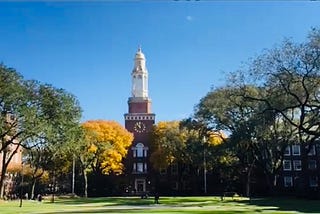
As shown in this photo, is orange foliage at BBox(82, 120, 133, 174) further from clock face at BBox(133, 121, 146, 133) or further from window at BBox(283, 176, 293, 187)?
window at BBox(283, 176, 293, 187)

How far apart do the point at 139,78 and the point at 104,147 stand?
34283mm

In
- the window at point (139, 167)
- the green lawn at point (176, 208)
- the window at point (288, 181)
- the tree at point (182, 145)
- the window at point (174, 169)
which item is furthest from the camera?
the window at point (139, 167)

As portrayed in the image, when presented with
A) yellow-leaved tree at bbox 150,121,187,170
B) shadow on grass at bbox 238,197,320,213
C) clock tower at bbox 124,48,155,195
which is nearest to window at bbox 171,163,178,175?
yellow-leaved tree at bbox 150,121,187,170

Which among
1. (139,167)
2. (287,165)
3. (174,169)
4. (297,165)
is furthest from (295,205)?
(139,167)

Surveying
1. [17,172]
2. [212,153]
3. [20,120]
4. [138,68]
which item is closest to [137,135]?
[138,68]

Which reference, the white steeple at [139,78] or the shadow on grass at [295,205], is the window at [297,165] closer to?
the white steeple at [139,78]

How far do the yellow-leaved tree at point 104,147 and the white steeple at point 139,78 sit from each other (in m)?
20.3

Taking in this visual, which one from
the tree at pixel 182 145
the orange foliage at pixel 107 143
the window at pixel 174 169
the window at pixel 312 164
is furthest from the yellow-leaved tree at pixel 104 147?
the window at pixel 312 164

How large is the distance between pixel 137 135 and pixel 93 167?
20462 millimetres

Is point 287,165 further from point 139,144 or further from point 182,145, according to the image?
point 139,144

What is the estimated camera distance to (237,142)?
60719mm

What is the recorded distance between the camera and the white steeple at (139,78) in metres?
117

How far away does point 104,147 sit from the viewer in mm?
87562

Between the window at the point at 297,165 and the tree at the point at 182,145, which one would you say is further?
the window at the point at 297,165
